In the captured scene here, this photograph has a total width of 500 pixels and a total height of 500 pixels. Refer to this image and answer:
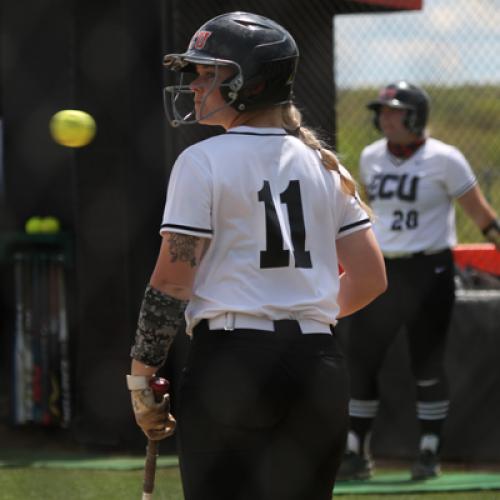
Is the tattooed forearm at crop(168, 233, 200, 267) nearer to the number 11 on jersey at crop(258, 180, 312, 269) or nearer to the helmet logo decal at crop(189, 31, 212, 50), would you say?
the number 11 on jersey at crop(258, 180, 312, 269)

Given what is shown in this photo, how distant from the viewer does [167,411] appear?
102 inches

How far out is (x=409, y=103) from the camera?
17.3 feet

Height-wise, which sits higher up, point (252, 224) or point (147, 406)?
point (252, 224)

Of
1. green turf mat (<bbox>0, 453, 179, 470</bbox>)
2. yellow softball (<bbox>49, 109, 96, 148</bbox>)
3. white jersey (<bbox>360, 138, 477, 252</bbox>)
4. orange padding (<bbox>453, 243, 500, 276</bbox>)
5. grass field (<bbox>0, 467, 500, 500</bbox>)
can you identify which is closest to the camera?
yellow softball (<bbox>49, 109, 96, 148</bbox>)

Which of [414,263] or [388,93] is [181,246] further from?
[388,93]

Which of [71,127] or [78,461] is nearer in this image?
[71,127]

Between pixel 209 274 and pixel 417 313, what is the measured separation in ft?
9.46

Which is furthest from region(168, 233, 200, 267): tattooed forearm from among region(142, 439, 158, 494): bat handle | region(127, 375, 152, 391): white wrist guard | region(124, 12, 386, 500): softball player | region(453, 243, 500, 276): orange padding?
region(453, 243, 500, 276): orange padding

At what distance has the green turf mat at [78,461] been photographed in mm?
5319

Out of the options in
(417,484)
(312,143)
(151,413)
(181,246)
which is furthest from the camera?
(417,484)

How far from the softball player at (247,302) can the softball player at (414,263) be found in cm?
266

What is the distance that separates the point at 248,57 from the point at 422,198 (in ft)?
9.08

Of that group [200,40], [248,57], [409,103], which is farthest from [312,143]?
[409,103]

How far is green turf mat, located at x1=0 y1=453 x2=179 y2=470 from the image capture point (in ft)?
17.5
